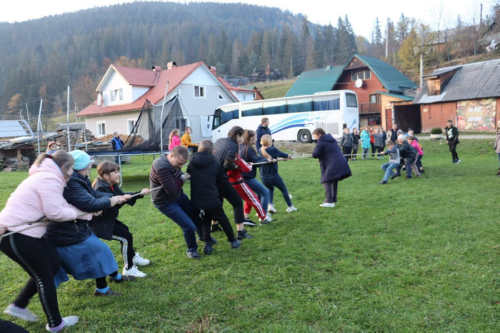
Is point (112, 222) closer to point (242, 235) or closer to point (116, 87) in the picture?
point (242, 235)

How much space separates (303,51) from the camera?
340ft

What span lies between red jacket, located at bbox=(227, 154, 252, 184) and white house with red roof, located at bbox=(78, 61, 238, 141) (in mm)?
27303

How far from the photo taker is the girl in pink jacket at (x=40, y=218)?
10.6 ft

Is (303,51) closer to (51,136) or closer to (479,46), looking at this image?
(479,46)

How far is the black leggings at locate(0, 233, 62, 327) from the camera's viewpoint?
326cm

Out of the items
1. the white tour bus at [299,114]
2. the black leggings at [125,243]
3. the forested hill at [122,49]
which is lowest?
the black leggings at [125,243]

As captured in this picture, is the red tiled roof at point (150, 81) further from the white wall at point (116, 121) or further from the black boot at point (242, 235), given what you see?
the black boot at point (242, 235)

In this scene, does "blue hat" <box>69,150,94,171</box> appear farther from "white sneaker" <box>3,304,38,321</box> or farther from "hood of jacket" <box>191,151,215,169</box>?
"hood of jacket" <box>191,151,215,169</box>

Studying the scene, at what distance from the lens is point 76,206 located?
3822 mm

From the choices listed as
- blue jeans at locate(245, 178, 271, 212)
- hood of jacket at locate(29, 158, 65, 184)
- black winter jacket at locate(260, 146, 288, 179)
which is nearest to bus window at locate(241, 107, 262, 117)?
black winter jacket at locate(260, 146, 288, 179)

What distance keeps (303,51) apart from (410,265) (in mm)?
105308

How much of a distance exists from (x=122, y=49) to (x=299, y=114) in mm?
99572

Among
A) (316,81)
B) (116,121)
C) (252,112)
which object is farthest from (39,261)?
(316,81)

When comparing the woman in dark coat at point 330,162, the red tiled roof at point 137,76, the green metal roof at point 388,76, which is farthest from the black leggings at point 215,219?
the green metal roof at point 388,76
